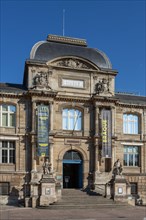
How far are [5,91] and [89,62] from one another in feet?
29.3

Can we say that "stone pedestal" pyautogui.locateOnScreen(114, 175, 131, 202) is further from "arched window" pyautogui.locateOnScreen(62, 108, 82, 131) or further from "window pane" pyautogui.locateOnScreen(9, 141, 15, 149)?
"window pane" pyautogui.locateOnScreen(9, 141, 15, 149)

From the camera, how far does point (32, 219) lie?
20.5 metres

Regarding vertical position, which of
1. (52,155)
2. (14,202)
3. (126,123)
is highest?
(126,123)

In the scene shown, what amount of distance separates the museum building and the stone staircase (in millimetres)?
1490

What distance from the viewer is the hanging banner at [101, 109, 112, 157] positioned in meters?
33.3

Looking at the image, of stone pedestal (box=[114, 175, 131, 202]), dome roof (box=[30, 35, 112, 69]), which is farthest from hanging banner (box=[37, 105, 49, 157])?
stone pedestal (box=[114, 175, 131, 202])

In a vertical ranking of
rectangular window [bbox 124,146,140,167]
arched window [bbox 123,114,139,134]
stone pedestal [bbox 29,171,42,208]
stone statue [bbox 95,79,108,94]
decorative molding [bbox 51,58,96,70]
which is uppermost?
decorative molding [bbox 51,58,96,70]

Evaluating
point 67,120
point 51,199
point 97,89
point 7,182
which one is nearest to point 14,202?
point 7,182

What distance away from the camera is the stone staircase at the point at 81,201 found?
1061 inches

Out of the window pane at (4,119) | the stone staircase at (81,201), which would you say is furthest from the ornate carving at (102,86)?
the stone staircase at (81,201)

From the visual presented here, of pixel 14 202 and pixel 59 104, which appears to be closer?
pixel 14 202

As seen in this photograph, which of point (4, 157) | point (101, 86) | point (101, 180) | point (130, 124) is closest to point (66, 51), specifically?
point (101, 86)

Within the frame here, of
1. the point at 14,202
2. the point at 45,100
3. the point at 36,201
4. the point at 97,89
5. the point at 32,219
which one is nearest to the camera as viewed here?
the point at 32,219

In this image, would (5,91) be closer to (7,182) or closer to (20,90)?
(20,90)
